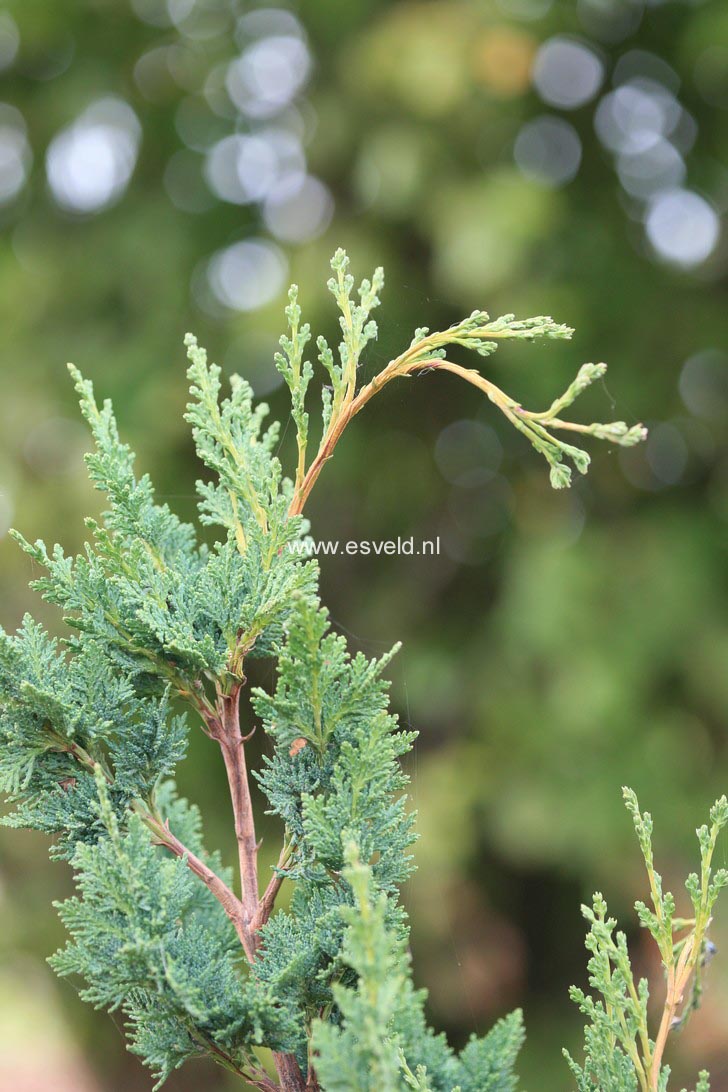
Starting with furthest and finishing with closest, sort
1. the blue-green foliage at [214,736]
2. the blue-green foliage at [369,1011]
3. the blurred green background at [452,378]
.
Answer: the blurred green background at [452,378] < the blue-green foliage at [214,736] < the blue-green foliage at [369,1011]

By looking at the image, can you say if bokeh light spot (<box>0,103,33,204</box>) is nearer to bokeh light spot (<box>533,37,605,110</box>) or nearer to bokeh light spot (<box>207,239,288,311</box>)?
bokeh light spot (<box>207,239,288,311</box>)

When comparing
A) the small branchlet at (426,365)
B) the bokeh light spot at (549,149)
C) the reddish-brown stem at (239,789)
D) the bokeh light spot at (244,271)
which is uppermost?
the bokeh light spot at (549,149)

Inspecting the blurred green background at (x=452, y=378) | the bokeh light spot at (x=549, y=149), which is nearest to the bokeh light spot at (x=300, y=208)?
the blurred green background at (x=452, y=378)

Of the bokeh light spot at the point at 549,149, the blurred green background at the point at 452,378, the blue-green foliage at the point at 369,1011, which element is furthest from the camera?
the bokeh light spot at the point at 549,149

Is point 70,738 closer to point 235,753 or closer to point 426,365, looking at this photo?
point 235,753

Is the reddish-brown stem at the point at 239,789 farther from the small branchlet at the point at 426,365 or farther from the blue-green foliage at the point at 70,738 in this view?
the small branchlet at the point at 426,365

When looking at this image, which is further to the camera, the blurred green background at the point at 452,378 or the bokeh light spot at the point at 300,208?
the bokeh light spot at the point at 300,208

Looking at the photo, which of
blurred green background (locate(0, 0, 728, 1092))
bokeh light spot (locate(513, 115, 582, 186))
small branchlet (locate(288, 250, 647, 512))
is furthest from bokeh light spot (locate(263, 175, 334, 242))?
small branchlet (locate(288, 250, 647, 512))

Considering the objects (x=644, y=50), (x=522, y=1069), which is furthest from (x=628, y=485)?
(x=522, y=1069)
